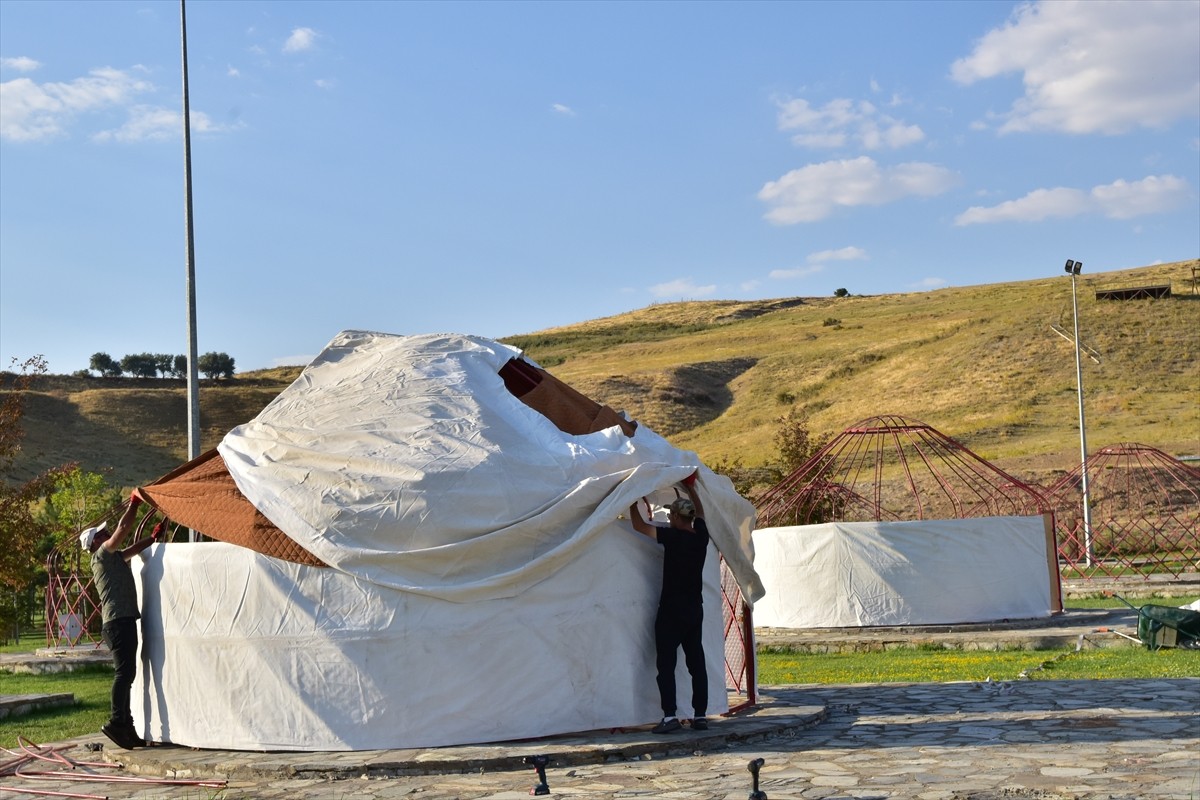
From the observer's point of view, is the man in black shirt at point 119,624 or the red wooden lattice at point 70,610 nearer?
the man in black shirt at point 119,624

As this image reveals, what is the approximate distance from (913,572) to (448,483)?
34.5ft

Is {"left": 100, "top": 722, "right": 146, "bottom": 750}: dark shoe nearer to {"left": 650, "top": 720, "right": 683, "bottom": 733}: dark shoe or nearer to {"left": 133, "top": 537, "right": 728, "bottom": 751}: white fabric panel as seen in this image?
{"left": 133, "top": 537, "right": 728, "bottom": 751}: white fabric panel

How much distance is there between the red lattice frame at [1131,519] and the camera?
25.7 metres

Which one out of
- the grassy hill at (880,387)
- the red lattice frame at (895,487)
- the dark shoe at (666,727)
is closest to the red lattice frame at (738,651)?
the dark shoe at (666,727)

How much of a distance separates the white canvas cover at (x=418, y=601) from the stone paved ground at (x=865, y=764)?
0.29 m

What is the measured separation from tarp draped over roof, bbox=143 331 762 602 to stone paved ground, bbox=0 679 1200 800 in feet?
3.59

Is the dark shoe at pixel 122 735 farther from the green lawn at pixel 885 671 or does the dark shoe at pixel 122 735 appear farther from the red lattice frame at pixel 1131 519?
the red lattice frame at pixel 1131 519

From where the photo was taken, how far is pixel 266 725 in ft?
24.5

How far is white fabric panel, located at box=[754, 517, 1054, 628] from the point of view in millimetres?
16531

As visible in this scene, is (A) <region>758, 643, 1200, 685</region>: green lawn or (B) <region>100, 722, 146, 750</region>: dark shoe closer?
(B) <region>100, 722, 146, 750</region>: dark shoe

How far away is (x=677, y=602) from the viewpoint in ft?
24.7

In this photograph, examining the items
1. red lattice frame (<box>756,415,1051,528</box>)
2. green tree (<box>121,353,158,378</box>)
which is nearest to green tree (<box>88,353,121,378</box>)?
green tree (<box>121,353,158,378</box>)

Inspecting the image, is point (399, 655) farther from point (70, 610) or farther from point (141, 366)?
point (141, 366)

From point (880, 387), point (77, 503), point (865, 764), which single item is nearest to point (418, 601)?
point (865, 764)
